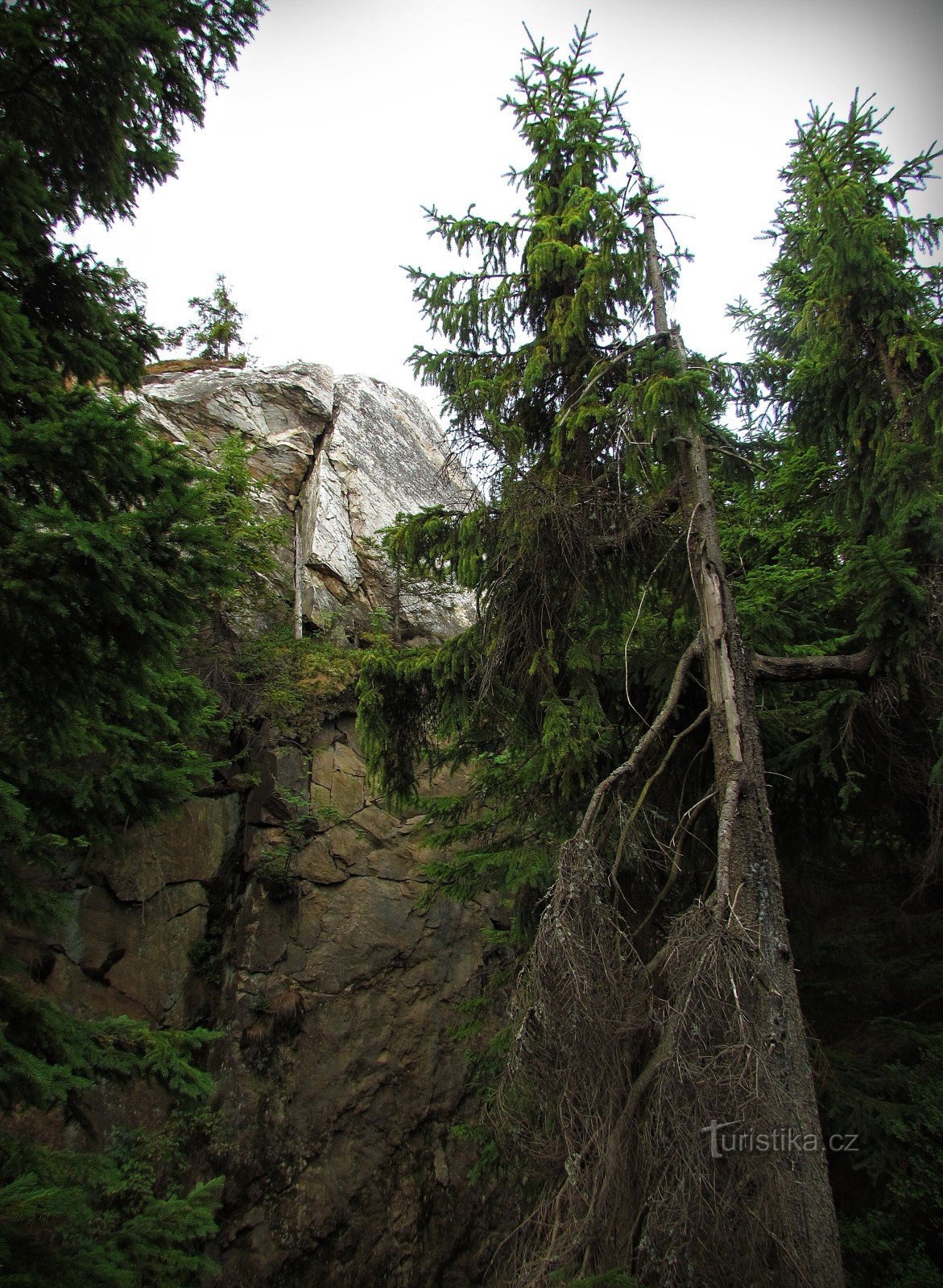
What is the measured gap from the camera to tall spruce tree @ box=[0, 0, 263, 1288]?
2.75 meters

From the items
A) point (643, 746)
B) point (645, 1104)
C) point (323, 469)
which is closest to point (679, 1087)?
point (645, 1104)

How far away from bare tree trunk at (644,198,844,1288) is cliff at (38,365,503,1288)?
220 centimetres

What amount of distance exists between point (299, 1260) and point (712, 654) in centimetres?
739

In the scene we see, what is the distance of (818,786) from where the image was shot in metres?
5.36

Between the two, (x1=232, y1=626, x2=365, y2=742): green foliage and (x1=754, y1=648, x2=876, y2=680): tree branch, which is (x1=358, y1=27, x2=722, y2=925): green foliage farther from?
(x1=232, y1=626, x2=365, y2=742): green foliage

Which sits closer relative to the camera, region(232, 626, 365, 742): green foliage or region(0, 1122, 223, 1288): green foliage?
region(0, 1122, 223, 1288): green foliage

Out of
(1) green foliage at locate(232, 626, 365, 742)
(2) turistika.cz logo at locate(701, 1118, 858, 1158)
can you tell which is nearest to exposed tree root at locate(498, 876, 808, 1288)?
(2) turistika.cz logo at locate(701, 1118, 858, 1158)

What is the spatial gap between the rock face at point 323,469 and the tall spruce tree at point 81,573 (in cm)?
694

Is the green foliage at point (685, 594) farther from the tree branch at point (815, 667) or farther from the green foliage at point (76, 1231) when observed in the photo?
the green foliage at point (76, 1231)

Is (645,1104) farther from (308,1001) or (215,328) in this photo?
(215,328)

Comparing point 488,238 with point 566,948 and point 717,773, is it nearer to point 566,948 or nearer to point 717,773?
point 717,773

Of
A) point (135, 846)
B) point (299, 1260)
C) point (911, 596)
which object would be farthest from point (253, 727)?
point (911, 596)

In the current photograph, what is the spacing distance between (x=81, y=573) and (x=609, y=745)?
12.3ft

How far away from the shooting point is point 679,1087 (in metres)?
2.64
